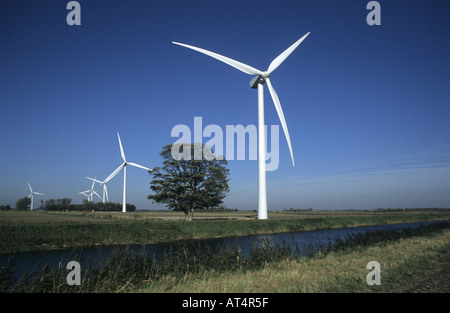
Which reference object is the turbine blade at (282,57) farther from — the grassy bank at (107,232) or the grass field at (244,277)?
the grass field at (244,277)

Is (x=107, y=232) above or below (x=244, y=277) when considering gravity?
below

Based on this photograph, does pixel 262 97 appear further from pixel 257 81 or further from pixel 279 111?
pixel 279 111

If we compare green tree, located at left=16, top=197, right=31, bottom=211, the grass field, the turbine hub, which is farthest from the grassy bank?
→ green tree, located at left=16, top=197, right=31, bottom=211

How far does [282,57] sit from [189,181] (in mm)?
25161

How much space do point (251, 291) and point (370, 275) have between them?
4414 mm

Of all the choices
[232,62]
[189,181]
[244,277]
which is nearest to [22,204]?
[189,181]

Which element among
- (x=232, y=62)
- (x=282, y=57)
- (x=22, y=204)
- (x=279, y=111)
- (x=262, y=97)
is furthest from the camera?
(x=22, y=204)

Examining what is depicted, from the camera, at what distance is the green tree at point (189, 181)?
4519cm

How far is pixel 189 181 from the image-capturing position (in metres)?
46.2

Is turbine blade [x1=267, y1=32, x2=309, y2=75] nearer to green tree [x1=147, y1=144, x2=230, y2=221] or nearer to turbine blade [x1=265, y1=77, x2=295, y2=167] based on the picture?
turbine blade [x1=265, y1=77, x2=295, y2=167]

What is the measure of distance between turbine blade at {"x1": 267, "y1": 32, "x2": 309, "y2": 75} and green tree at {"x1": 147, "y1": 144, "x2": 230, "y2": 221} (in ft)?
61.1

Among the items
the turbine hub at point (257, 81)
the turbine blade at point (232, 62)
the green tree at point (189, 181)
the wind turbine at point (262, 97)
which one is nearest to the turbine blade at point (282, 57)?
Result: the wind turbine at point (262, 97)
